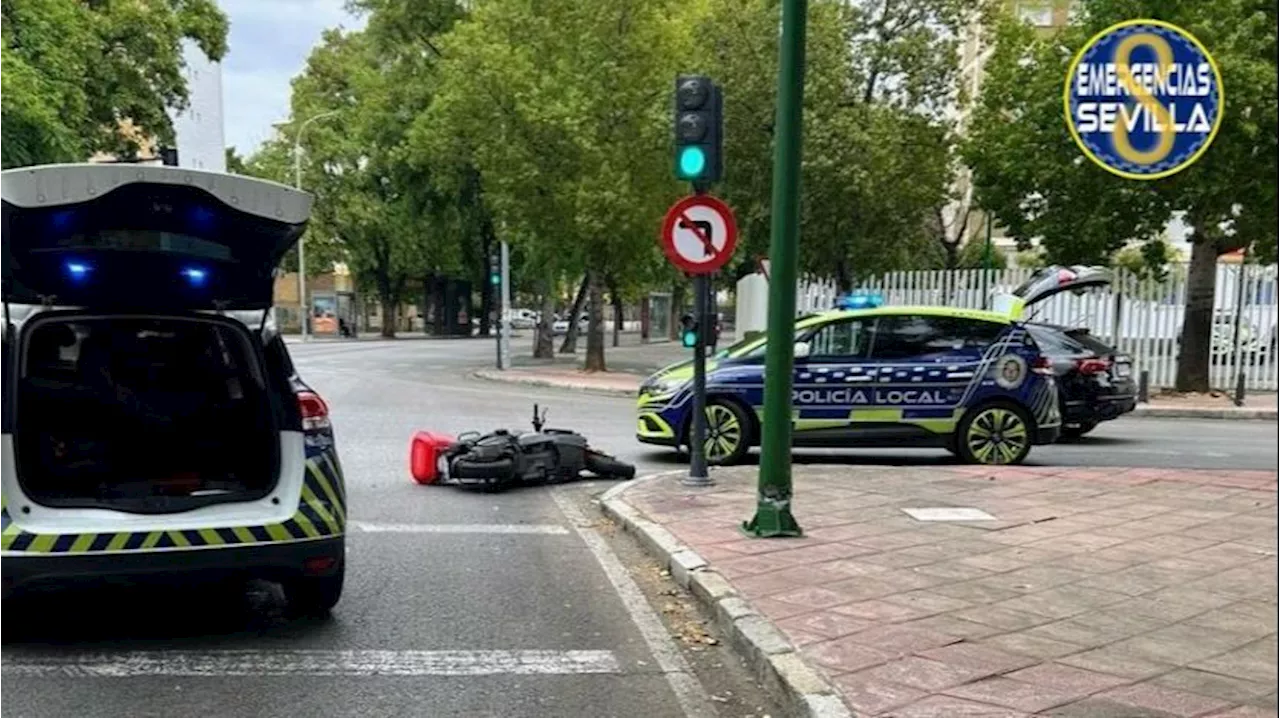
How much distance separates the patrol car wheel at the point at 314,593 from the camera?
5.35 meters

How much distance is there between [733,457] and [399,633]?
6.00m

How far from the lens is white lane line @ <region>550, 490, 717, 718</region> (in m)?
4.53

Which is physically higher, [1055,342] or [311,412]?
[1055,342]

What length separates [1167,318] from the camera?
22.0m

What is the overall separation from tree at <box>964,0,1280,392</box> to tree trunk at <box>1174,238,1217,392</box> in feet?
0.06

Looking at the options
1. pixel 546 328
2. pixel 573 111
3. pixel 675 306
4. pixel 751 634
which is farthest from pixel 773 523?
pixel 675 306

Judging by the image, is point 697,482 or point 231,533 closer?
point 231,533

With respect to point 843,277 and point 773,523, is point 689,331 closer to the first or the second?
point 773,523

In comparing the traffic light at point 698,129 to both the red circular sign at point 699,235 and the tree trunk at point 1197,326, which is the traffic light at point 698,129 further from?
the tree trunk at point 1197,326

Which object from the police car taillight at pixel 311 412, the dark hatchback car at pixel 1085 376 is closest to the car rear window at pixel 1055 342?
the dark hatchback car at pixel 1085 376

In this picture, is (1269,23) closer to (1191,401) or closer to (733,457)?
(1191,401)

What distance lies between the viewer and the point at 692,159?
8703 mm

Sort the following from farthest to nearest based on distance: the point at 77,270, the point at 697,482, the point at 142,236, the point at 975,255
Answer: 1. the point at 975,255
2. the point at 697,482
3. the point at 77,270
4. the point at 142,236

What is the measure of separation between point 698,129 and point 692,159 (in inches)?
9.6
